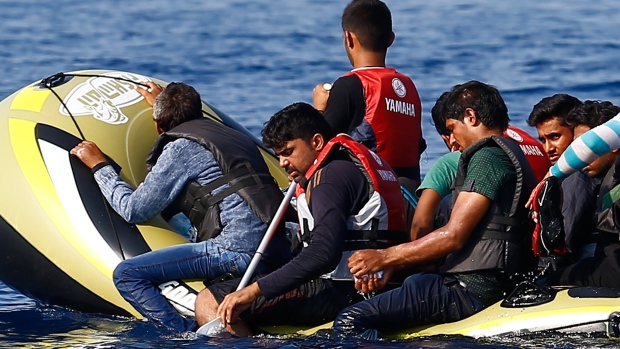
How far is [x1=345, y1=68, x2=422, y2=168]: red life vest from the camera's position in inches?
270

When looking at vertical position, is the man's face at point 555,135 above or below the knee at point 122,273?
above

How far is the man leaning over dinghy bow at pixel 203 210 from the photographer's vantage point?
6.29 meters

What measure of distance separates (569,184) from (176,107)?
2193mm

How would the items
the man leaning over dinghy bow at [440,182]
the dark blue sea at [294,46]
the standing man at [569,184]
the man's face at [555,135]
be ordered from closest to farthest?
the standing man at [569,184] < the man leaning over dinghy bow at [440,182] < the man's face at [555,135] < the dark blue sea at [294,46]

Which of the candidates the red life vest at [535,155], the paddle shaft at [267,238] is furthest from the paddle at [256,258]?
the red life vest at [535,155]

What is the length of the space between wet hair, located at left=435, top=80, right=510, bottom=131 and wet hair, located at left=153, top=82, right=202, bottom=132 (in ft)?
5.05

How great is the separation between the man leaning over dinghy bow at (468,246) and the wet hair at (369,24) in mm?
1137

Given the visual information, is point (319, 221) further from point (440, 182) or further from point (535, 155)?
point (535, 155)

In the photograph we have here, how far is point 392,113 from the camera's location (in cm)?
691

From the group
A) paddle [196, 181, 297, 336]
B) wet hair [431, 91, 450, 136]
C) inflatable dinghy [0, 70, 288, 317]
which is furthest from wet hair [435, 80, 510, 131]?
inflatable dinghy [0, 70, 288, 317]

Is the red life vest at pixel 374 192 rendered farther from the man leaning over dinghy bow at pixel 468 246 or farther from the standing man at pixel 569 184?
the standing man at pixel 569 184

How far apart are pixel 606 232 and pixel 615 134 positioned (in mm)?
564

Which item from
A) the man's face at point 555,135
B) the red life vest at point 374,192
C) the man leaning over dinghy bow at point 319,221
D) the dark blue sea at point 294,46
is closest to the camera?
the man leaning over dinghy bow at point 319,221

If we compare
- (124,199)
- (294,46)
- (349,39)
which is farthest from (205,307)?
(294,46)
